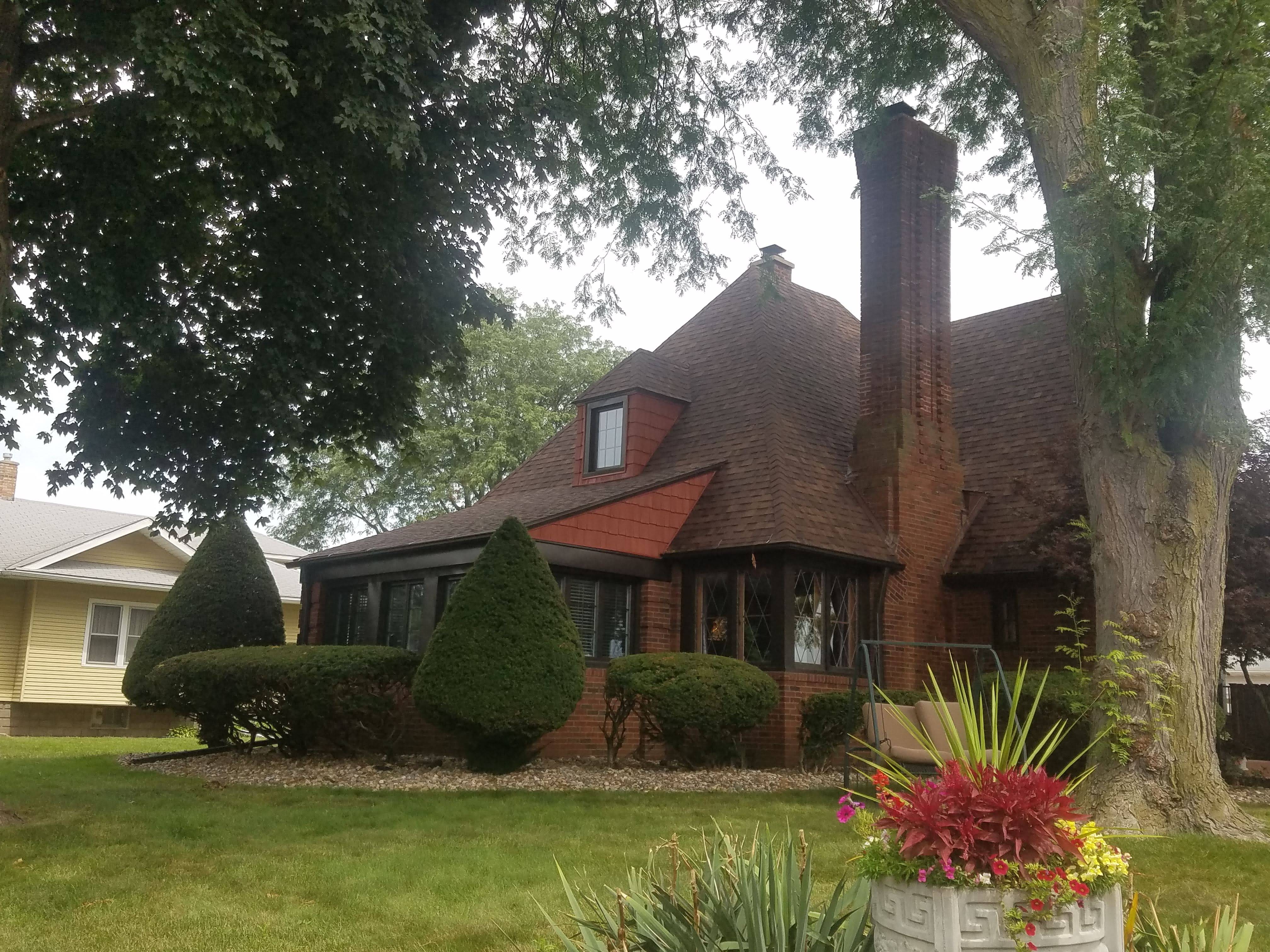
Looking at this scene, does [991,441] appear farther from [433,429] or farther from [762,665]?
[433,429]

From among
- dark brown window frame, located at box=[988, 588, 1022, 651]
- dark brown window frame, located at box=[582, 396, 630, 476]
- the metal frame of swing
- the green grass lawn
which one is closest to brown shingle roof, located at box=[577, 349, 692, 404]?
dark brown window frame, located at box=[582, 396, 630, 476]

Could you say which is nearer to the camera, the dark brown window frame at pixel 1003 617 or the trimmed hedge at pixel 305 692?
the trimmed hedge at pixel 305 692

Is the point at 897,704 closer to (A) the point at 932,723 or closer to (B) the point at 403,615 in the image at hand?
(A) the point at 932,723

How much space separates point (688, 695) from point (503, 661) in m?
2.19

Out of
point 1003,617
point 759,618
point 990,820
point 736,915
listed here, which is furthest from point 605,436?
point 990,820

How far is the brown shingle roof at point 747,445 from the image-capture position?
14.9 m

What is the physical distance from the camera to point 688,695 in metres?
12.2

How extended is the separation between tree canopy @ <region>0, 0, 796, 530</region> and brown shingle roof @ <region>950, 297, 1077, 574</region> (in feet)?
27.3

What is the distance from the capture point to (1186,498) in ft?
30.6

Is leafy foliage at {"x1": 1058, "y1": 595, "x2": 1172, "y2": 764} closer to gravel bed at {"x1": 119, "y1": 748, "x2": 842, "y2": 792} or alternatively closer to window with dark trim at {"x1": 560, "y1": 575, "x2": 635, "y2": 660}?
gravel bed at {"x1": 119, "y1": 748, "x2": 842, "y2": 792}

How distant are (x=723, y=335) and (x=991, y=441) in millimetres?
5082

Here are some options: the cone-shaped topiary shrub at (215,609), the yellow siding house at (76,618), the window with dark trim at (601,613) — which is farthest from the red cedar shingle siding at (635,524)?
the yellow siding house at (76,618)

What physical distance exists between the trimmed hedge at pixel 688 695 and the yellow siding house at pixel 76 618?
1185 cm

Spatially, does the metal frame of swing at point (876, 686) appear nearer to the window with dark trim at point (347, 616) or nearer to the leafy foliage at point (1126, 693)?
the leafy foliage at point (1126, 693)
